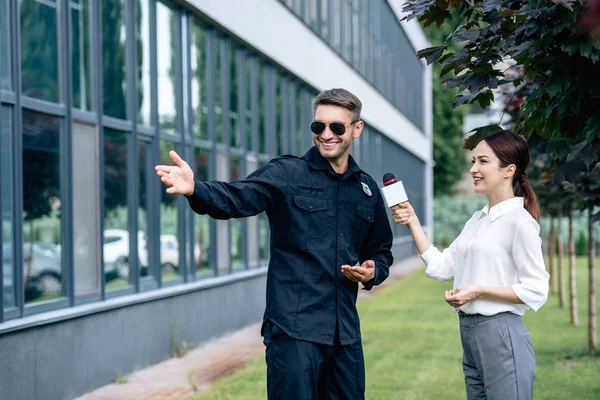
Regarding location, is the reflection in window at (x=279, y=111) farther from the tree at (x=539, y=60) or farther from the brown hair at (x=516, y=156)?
the brown hair at (x=516, y=156)

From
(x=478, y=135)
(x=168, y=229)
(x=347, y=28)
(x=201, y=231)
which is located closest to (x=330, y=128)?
(x=478, y=135)

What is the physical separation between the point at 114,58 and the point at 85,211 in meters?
1.76

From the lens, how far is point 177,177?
3906 millimetres

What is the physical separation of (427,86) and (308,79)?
28.9 m

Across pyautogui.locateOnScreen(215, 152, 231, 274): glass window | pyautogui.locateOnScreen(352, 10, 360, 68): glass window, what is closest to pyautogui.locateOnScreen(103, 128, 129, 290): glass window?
pyautogui.locateOnScreen(215, 152, 231, 274): glass window

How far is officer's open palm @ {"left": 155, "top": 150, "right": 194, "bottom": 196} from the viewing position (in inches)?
153

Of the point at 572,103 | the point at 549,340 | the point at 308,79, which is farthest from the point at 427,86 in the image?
the point at 572,103

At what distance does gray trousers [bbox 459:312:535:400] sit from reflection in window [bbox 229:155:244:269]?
→ 34.7 feet

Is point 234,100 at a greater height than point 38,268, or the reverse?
point 234,100

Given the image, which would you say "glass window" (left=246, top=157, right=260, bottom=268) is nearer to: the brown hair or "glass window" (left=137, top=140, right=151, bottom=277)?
"glass window" (left=137, top=140, right=151, bottom=277)

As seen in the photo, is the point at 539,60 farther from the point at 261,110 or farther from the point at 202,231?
the point at 261,110

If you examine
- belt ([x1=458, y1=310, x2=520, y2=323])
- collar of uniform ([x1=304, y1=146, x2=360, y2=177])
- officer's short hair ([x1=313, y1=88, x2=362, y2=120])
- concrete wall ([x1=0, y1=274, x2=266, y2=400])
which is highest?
officer's short hair ([x1=313, y1=88, x2=362, y2=120])

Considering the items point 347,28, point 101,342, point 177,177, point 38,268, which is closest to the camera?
point 177,177

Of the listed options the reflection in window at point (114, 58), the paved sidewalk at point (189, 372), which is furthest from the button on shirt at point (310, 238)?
the reflection in window at point (114, 58)
